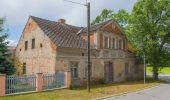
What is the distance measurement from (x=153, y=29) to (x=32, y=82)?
69.2 ft

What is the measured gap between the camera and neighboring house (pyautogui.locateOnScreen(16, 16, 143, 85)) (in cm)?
2641

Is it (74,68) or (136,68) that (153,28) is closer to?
(136,68)

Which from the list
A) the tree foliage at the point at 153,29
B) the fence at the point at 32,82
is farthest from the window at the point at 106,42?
the fence at the point at 32,82

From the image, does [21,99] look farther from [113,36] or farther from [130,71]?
[130,71]

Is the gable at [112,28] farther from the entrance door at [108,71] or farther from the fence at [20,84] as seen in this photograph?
the fence at [20,84]

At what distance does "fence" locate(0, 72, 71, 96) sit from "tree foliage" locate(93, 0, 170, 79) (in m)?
16.0

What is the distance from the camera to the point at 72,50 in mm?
27141

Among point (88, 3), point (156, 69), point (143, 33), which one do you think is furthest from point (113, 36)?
point (88, 3)

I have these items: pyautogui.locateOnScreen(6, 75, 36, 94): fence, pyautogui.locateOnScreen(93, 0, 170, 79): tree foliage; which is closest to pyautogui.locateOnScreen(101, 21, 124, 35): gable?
pyautogui.locateOnScreen(93, 0, 170, 79): tree foliage

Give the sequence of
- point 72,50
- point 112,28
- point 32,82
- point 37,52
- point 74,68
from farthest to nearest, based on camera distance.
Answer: point 112,28 < point 37,52 < point 74,68 < point 72,50 < point 32,82

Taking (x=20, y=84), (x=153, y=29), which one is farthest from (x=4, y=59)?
(x=153, y=29)

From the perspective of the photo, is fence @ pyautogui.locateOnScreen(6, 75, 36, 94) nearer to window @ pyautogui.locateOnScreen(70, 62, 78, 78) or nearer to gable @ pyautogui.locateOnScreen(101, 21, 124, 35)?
window @ pyautogui.locateOnScreen(70, 62, 78, 78)

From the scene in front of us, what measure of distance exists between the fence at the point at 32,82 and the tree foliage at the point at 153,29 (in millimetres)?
16045

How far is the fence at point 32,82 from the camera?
62.6 feet
